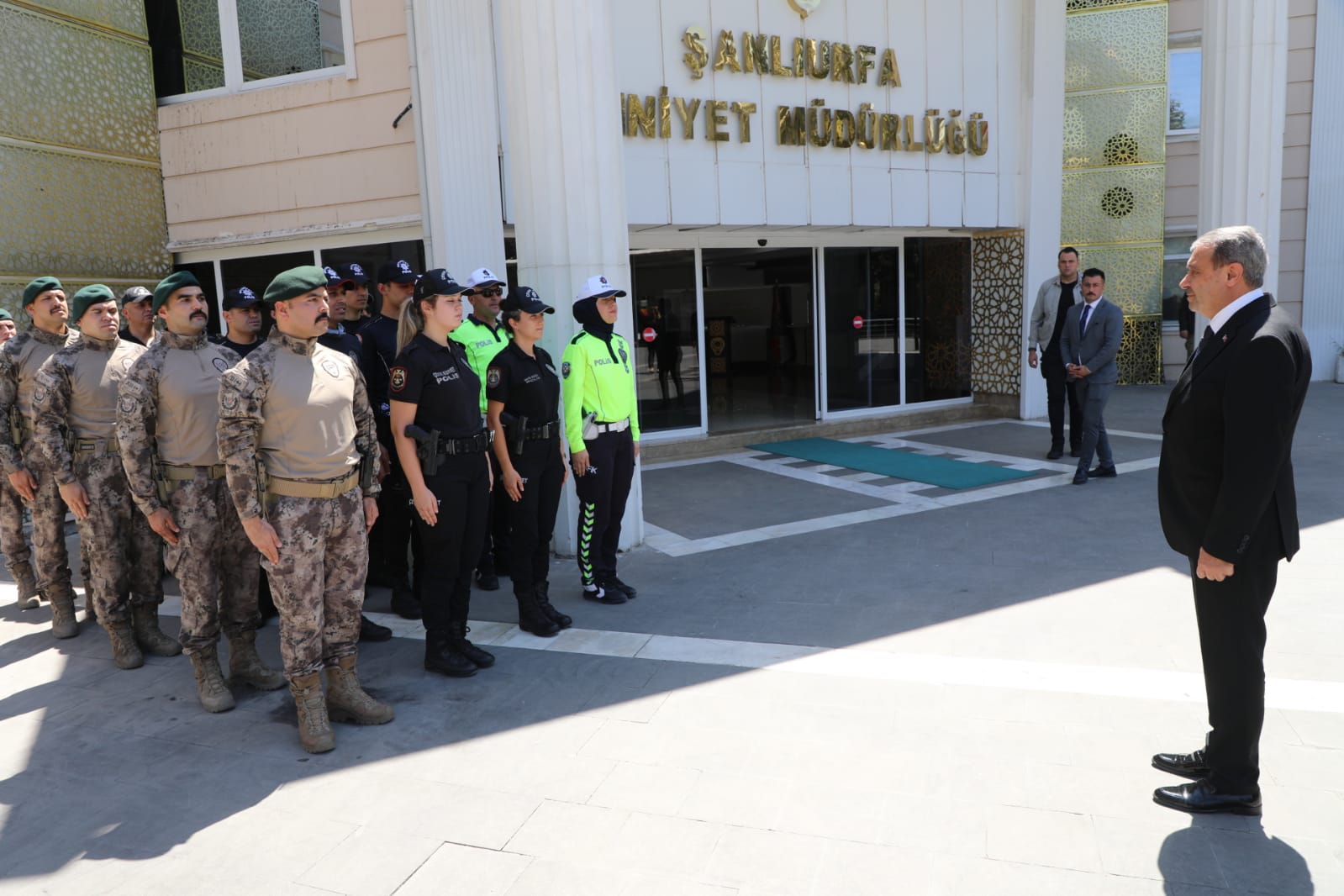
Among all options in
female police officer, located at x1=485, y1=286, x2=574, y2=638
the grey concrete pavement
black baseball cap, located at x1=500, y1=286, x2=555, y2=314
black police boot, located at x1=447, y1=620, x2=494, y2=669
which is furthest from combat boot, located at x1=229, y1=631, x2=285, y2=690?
black baseball cap, located at x1=500, y1=286, x2=555, y2=314

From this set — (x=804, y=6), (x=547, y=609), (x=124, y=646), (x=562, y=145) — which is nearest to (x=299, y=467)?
(x=547, y=609)

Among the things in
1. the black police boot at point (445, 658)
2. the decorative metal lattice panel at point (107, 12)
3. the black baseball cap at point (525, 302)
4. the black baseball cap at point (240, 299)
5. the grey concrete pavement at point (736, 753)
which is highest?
the decorative metal lattice panel at point (107, 12)

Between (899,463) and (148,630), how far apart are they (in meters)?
7.11

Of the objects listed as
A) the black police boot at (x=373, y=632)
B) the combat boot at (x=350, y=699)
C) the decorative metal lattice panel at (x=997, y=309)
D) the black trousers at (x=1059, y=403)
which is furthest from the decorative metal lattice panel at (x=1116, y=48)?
the combat boot at (x=350, y=699)

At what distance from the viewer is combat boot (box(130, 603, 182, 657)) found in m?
5.06

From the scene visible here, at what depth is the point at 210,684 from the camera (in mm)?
4316

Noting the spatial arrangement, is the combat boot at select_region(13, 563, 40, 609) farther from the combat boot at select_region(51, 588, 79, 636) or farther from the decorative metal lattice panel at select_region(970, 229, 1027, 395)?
the decorative metal lattice panel at select_region(970, 229, 1027, 395)

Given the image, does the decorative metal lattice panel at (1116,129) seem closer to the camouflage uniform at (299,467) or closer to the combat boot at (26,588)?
the camouflage uniform at (299,467)

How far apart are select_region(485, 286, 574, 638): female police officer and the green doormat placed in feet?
15.4

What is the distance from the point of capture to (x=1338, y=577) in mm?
5555

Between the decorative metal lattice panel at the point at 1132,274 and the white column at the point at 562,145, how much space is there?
12.0 m

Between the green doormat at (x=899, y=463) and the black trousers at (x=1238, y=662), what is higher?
the black trousers at (x=1238, y=662)

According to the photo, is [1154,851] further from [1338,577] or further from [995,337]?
[995,337]

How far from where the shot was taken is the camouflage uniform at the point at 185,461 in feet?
13.7
